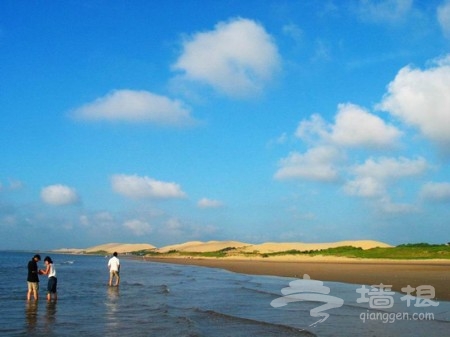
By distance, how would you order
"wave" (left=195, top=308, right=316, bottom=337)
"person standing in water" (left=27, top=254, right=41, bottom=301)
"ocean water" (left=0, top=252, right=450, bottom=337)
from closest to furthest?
"wave" (left=195, top=308, right=316, bottom=337) < "ocean water" (left=0, top=252, right=450, bottom=337) < "person standing in water" (left=27, top=254, right=41, bottom=301)

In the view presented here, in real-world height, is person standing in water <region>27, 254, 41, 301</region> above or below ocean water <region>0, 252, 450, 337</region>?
above

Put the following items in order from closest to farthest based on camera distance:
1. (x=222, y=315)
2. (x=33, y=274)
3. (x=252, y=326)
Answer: (x=252, y=326) < (x=222, y=315) < (x=33, y=274)

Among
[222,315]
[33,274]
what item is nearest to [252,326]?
[222,315]

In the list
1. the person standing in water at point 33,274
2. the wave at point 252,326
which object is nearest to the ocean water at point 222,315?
the wave at point 252,326

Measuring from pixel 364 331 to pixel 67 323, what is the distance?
10.6m

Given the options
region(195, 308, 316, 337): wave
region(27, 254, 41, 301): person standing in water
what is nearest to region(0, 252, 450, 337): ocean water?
region(195, 308, 316, 337): wave

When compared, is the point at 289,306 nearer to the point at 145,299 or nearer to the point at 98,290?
the point at 145,299

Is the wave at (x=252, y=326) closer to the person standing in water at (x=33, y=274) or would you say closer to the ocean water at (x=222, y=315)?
the ocean water at (x=222, y=315)

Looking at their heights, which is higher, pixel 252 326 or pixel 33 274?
pixel 33 274

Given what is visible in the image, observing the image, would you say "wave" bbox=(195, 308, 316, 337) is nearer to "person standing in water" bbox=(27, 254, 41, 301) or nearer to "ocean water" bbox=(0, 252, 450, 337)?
"ocean water" bbox=(0, 252, 450, 337)

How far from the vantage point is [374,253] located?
69688 millimetres

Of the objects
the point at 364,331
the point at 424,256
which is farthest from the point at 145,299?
the point at 424,256

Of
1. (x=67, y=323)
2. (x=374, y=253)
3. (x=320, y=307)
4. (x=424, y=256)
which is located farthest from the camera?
(x=374, y=253)

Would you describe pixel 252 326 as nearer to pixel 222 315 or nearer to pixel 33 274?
pixel 222 315
